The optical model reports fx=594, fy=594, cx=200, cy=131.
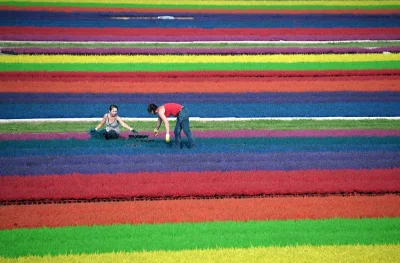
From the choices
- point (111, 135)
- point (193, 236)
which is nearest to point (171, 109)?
point (111, 135)

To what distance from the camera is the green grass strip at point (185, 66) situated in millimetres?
21031

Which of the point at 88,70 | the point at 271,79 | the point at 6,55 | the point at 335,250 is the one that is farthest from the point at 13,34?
the point at 335,250

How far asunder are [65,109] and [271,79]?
23.9 ft

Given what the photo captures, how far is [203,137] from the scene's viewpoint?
49.9 ft

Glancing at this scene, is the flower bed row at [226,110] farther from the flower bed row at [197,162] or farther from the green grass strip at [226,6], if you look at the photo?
the green grass strip at [226,6]

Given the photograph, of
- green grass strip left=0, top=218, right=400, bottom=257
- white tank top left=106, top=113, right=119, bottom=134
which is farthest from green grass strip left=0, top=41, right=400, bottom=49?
green grass strip left=0, top=218, right=400, bottom=257

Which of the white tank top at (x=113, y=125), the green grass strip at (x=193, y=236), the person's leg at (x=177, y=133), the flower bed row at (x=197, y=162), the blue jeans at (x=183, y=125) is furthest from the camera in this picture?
the white tank top at (x=113, y=125)

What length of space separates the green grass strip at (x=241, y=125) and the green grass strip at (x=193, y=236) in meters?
6.06

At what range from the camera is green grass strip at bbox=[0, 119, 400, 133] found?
15.8m

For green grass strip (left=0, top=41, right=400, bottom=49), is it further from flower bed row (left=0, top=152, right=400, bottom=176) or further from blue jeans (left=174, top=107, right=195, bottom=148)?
flower bed row (left=0, top=152, right=400, bottom=176)

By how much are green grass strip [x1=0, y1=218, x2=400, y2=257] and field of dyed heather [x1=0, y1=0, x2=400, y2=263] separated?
0.03 meters

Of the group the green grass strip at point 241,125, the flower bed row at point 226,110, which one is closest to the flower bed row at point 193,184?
the green grass strip at point 241,125

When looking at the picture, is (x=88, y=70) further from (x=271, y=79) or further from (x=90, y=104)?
(x=271, y=79)

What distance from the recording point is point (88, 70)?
68.6ft
